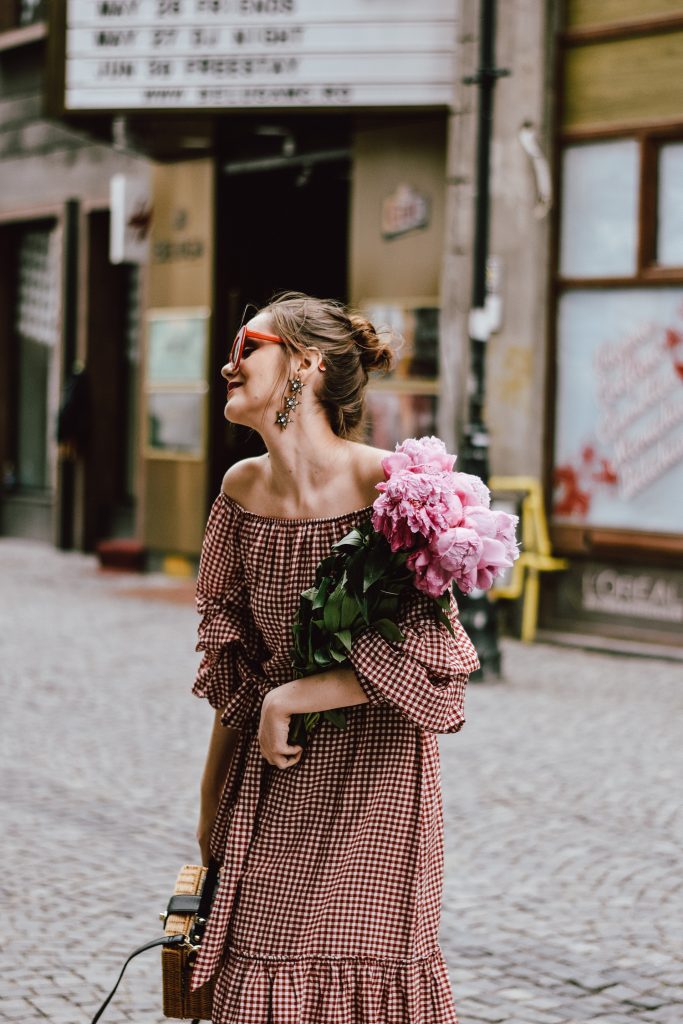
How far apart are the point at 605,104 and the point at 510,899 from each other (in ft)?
24.3

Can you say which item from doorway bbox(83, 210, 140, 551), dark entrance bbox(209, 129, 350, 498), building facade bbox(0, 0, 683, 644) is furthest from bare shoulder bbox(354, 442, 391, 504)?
doorway bbox(83, 210, 140, 551)

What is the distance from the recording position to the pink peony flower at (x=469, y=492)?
2744mm

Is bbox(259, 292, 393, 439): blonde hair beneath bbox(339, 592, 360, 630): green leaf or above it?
above

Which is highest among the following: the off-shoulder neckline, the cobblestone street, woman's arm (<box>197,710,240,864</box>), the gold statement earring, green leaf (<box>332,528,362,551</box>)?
the gold statement earring

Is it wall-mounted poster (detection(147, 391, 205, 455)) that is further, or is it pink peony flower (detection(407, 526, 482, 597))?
wall-mounted poster (detection(147, 391, 205, 455))

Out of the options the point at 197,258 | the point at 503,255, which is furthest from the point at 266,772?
the point at 197,258

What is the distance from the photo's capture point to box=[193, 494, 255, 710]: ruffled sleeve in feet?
9.69

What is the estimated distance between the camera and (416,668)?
267 cm

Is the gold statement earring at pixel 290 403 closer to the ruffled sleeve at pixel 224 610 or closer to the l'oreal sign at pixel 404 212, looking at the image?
the ruffled sleeve at pixel 224 610

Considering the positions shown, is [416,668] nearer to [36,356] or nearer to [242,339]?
[242,339]

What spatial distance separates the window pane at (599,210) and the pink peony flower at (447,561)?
8367 mm

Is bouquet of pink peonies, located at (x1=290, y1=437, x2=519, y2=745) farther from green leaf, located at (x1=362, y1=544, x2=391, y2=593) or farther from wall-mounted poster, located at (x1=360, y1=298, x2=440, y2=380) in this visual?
wall-mounted poster, located at (x1=360, y1=298, x2=440, y2=380)

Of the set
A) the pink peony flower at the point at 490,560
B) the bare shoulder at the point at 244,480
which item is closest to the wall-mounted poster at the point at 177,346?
the bare shoulder at the point at 244,480

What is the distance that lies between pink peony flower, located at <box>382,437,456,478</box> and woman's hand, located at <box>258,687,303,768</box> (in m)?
0.48
